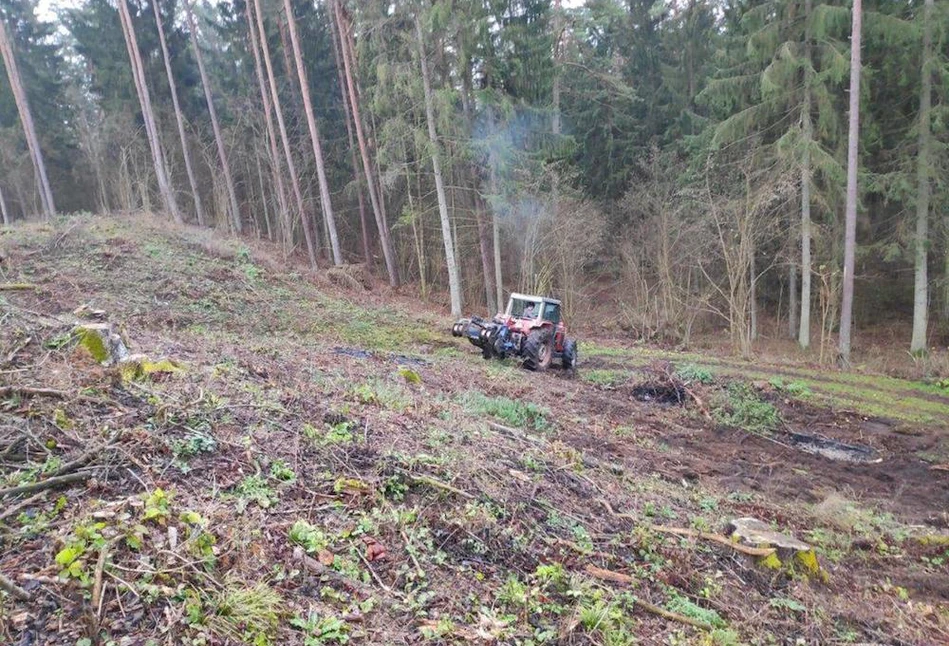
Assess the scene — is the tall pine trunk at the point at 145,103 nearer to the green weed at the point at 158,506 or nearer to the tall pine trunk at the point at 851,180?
the green weed at the point at 158,506

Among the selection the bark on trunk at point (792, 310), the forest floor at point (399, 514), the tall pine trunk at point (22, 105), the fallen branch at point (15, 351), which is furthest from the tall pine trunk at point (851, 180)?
the tall pine trunk at point (22, 105)

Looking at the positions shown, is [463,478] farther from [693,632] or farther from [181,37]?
[181,37]

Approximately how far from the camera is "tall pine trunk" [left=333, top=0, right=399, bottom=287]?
2052cm

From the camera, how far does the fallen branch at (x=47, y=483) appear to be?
3.08 m

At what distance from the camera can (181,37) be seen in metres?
26.9

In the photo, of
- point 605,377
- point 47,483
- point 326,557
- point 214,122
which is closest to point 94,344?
point 47,483

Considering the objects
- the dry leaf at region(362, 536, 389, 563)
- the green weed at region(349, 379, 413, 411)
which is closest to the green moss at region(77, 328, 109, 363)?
the green weed at region(349, 379, 413, 411)

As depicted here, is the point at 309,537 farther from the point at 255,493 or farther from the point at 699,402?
the point at 699,402

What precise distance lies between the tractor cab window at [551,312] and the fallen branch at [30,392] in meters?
10.1

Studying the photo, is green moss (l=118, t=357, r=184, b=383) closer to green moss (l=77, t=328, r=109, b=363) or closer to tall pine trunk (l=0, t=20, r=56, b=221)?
green moss (l=77, t=328, r=109, b=363)

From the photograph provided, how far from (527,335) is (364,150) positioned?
1351 cm

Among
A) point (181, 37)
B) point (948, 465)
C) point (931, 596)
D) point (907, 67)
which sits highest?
point (181, 37)

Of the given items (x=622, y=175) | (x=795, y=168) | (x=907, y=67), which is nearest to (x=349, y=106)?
(x=622, y=175)

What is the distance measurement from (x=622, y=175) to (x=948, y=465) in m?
18.5
